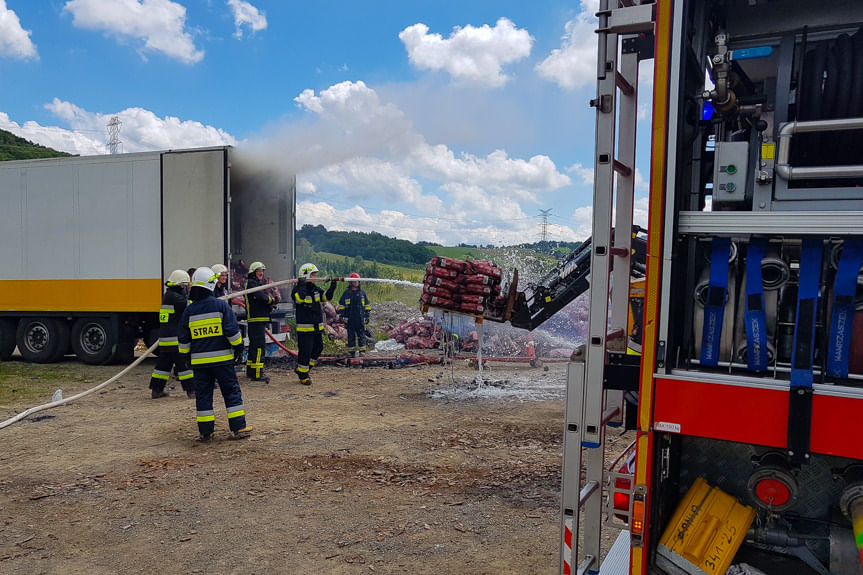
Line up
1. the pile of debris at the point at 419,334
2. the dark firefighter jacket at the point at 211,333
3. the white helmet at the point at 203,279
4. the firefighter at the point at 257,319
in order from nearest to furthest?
Result: the dark firefighter jacket at the point at 211,333, the white helmet at the point at 203,279, the firefighter at the point at 257,319, the pile of debris at the point at 419,334

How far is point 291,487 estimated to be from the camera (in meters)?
5.62

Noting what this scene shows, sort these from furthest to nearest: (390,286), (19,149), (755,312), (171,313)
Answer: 1. (19,149)
2. (390,286)
3. (171,313)
4. (755,312)

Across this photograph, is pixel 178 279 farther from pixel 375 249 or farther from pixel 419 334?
pixel 375 249

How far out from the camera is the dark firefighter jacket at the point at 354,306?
13.5 m

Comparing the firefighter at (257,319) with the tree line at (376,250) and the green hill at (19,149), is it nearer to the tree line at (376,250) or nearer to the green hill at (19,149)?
the tree line at (376,250)

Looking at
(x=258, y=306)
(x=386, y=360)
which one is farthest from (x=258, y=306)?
(x=386, y=360)

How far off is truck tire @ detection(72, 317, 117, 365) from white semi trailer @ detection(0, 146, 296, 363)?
0.8 inches

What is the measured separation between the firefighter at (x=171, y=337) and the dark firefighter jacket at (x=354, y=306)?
4.45 meters

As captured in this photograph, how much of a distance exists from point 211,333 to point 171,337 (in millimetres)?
2647

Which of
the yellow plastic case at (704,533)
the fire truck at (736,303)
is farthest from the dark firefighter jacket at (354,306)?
the yellow plastic case at (704,533)

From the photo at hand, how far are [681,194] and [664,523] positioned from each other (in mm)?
1402

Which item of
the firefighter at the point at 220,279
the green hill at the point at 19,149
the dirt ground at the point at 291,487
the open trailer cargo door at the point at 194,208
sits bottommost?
the dirt ground at the point at 291,487

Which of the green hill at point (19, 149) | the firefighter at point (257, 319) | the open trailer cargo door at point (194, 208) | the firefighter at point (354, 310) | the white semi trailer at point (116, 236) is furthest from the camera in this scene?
the green hill at point (19, 149)

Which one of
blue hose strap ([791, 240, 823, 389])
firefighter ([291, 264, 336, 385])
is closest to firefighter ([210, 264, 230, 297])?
firefighter ([291, 264, 336, 385])
